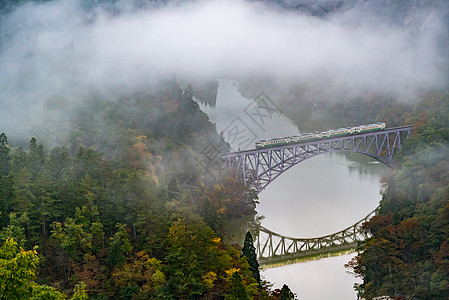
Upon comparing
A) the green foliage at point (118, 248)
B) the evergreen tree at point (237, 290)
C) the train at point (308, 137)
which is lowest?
the evergreen tree at point (237, 290)

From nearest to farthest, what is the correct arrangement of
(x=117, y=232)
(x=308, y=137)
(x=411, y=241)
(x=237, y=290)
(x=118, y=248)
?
(x=237, y=290) < (x=118, y=248) < (x=117, y=232) < (x=411, y=241) < (x=308, y=137)

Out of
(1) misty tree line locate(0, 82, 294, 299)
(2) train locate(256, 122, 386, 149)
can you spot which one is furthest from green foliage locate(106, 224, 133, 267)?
(2) train locate(256, 122, 386, 149)

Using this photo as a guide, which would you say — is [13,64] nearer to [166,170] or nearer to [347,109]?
[166,170]

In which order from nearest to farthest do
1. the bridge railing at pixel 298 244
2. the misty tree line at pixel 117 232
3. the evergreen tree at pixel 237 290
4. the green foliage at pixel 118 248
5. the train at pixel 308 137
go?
the evergreen tree at pixel 237 290 → the misty tree line at pixel 117 232 → the green foliage at pixel 118 248 → the bridge railing at pixel 298 244 → the train at pixel 308 137

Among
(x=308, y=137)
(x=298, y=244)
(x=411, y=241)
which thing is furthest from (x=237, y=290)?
(x=308, y=137)

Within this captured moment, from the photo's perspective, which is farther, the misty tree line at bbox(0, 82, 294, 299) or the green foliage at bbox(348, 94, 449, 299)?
the green foliage at bbox(348, 94, 449, 299)

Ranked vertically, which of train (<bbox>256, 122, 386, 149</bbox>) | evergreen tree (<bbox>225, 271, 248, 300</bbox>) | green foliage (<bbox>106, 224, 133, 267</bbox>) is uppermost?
train (<bbox>256, 122, 386, 149</bbox>)

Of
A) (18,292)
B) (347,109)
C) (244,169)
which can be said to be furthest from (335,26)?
(18,292)

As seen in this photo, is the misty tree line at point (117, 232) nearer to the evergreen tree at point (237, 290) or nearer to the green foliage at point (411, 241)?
the evergreen tree at point (237, 290)

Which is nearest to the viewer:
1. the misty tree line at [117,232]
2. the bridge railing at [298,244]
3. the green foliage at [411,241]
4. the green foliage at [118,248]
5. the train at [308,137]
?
the misty tree line at [117,232]

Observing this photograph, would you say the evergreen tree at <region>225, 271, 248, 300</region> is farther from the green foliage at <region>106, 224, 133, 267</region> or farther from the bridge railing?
the bridge railing

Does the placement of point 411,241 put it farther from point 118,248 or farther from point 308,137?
point 308,137

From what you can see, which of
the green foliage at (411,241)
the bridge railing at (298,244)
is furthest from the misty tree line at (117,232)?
the green foliage at (411,241)
